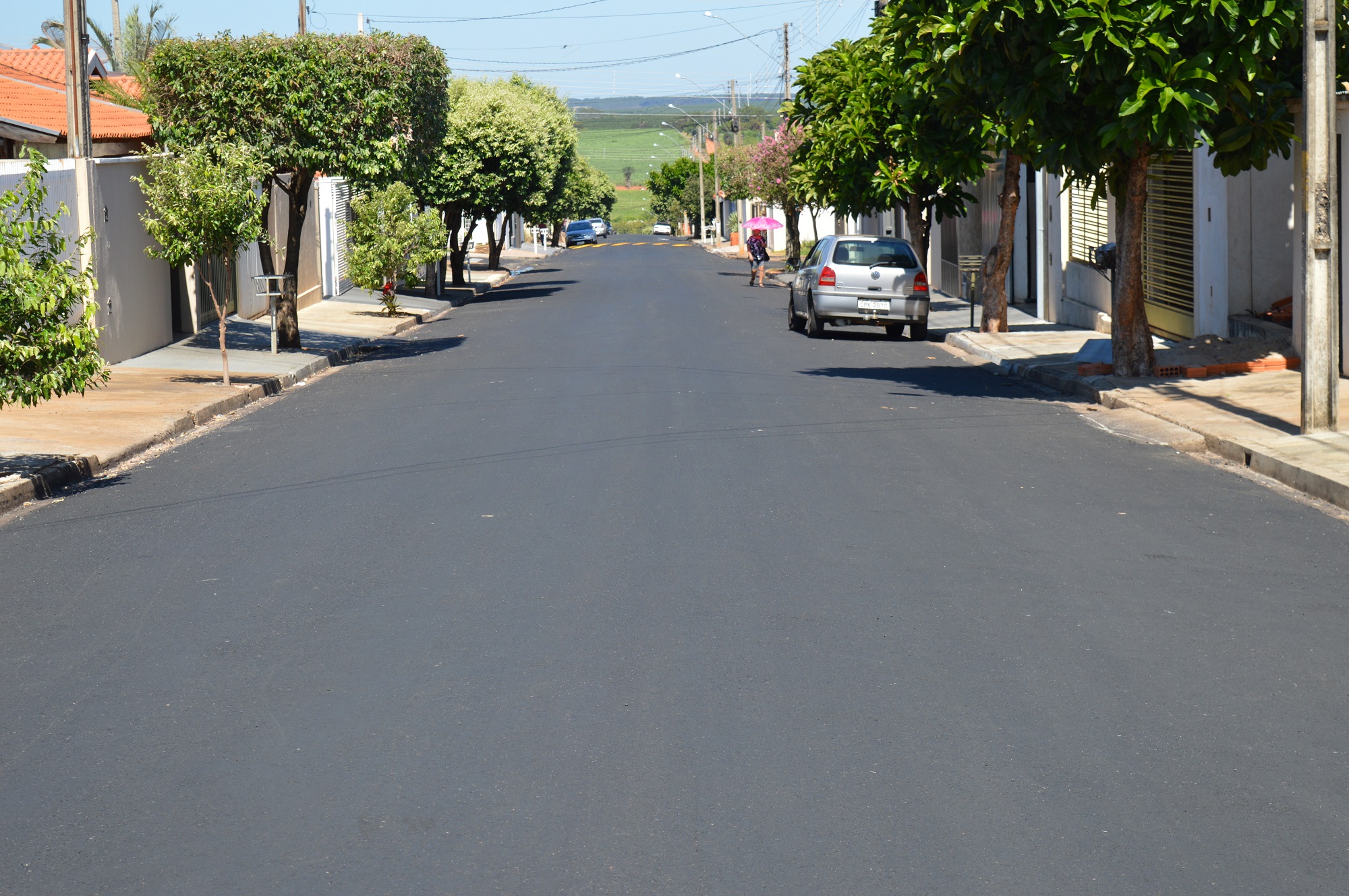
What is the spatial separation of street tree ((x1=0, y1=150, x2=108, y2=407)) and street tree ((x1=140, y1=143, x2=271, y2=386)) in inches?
285

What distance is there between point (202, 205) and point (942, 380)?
918 cm

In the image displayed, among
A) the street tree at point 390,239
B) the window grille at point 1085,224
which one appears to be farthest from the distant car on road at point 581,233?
the window grille at point 1085,224

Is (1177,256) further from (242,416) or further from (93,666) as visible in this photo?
(93,666)

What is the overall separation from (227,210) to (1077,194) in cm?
1609

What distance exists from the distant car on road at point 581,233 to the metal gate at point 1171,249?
275 feet

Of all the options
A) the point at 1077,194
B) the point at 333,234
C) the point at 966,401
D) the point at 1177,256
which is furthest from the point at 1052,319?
the point at 333,234

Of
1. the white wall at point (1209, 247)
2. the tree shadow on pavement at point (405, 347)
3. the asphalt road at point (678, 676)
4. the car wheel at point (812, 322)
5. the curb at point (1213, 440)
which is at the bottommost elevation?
the asphalt road at point (678, 676)

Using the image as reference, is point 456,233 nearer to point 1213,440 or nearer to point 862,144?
point 862,144

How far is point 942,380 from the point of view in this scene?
59.7 feet

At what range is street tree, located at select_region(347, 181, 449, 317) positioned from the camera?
113 ft

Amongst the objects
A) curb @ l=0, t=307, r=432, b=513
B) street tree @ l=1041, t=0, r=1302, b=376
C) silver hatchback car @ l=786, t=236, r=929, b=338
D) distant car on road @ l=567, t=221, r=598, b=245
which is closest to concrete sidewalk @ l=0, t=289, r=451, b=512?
curb @ l=0, t=307, r=432, b=513

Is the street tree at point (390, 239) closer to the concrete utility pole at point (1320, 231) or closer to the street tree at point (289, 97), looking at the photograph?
the street tree at point (289, 97)

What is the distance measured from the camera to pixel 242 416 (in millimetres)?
16234

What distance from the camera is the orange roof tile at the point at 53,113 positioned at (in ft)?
85.5
